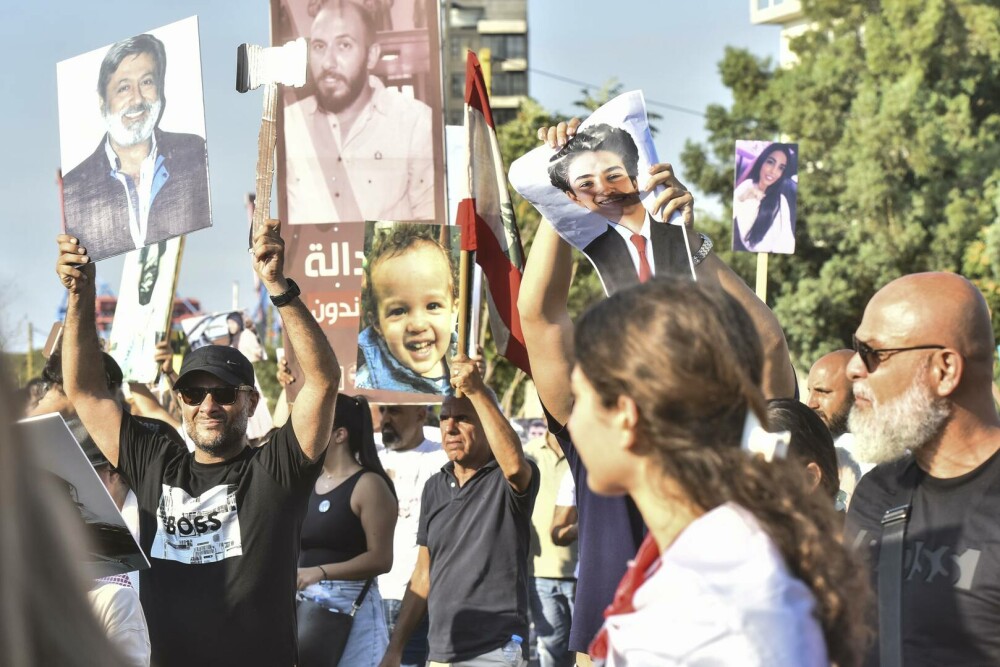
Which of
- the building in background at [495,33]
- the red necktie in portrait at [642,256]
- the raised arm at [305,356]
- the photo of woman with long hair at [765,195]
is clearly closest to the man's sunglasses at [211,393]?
the raised arm at [305,356]

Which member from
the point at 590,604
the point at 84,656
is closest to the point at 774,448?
the point at 84,656

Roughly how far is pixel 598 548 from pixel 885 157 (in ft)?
90.0

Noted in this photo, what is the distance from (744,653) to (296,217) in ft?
20.3

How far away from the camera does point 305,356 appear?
468 centimetres

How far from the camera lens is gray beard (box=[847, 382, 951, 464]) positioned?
137 inches

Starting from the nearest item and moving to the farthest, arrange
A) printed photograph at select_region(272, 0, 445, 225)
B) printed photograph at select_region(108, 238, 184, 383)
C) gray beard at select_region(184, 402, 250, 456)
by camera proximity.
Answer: gray beard at select_region(184, 402, 250, 456) < printed photograph at select_region(272, 0, 445, 225) < printed photograph at select_region(108, 238, 184, 383)

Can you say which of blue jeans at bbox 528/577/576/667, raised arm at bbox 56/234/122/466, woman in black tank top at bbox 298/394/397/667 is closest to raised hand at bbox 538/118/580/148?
raised arm at bbox 56/234/122/466

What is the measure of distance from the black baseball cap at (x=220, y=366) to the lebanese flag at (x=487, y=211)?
1093 millimetres

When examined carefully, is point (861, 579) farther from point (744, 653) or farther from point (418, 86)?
point (418, 86)

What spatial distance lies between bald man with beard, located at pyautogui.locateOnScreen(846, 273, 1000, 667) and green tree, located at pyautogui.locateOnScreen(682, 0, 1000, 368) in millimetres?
26058

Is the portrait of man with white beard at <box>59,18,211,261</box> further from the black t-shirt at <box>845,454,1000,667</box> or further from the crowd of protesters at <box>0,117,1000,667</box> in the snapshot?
the black t-shirt at <box>845,454,1000,667</box>

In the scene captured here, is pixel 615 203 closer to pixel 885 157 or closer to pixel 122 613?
pixel 122 613

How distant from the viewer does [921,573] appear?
3363 millimetres

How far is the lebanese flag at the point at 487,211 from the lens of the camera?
226 inches
